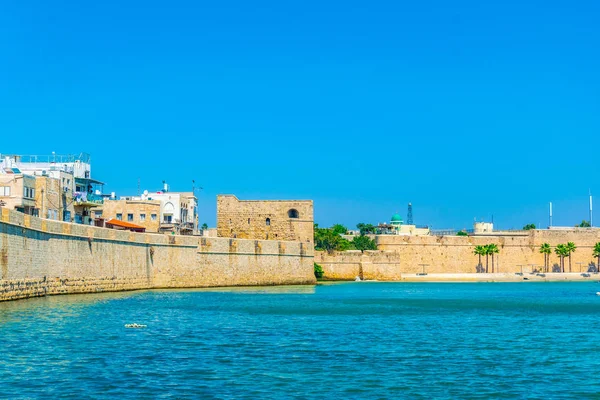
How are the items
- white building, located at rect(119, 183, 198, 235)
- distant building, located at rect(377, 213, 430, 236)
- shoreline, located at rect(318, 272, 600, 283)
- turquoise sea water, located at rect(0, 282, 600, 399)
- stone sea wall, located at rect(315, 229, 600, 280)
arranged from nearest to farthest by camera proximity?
turquoise sea water, located at rect(0, 282, 600, 399), white building, located at rect(119, 183, 198, 235), shoreline, located at rect(318, 272, 600, 283), stone sea wall, located at rect(315, 229, 600, 280), distant building, located at rect(377, 213, 430, 236)

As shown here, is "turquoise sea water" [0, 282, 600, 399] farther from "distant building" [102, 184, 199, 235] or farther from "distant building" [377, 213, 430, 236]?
"distant building" [377, 213, 430, 236]

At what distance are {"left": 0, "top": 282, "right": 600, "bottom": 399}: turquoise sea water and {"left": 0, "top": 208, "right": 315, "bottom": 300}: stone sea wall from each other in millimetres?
1029

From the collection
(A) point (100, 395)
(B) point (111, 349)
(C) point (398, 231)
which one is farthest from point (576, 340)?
(C) point (398, 231)

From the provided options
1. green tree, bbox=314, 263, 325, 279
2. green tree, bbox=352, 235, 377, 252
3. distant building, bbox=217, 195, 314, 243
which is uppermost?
distant building, bbox=217, 195, 314, 243

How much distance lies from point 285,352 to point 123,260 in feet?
61.0

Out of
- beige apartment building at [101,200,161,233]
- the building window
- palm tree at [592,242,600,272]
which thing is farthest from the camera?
palm tree at [592,242,600,272]

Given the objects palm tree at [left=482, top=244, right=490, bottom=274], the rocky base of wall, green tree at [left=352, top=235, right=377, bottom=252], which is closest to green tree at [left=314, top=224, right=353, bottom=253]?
green tree at [left=352, top=235, right=377, bottom=252]

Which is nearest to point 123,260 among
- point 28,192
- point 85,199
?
point 28,192

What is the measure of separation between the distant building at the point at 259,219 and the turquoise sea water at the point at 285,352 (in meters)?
19.9

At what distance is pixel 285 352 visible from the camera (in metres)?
17.6

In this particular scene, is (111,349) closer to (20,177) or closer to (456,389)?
(456,389)

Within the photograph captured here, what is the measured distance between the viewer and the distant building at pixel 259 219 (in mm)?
49250

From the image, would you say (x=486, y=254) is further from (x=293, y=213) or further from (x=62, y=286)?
(x=62, y=286)

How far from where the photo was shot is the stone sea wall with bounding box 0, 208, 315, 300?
85.9ft
